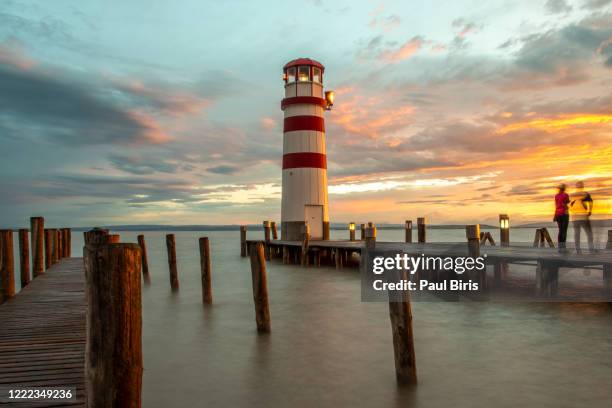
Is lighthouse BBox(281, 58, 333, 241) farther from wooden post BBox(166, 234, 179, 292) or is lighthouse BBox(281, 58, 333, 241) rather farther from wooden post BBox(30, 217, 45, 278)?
wooden post BBox(30, 217, 45, 278)

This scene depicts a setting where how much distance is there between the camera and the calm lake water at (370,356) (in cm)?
629

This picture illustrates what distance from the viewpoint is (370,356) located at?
8.14 meters

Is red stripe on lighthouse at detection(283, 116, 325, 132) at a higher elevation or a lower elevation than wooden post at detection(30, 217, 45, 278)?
higher

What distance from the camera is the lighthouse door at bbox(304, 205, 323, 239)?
2298 cm

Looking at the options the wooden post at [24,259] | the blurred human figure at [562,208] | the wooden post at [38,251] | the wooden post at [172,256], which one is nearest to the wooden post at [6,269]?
the wooden post at [24,259]

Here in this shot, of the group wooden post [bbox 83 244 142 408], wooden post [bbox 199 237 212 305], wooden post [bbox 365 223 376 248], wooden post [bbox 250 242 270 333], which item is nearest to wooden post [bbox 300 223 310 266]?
wooden post [bbox 365 223 376 248]

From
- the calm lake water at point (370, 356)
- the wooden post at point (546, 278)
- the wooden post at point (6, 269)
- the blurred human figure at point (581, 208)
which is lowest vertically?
the calm lake water at point (370, 356)

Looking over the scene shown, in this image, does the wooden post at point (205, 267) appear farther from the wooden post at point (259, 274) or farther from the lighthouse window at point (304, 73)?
the lighthouse window at point (304, 73)

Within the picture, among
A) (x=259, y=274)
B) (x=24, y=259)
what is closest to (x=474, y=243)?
(x=259, y=274)

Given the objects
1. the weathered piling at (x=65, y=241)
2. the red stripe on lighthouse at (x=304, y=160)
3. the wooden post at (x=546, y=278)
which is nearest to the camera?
the wooden post at (x=546, y=278)

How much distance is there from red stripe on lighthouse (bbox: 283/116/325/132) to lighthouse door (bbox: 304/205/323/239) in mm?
3836

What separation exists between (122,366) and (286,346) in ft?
19.6

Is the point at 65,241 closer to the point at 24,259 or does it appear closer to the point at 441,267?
the point at 24,259

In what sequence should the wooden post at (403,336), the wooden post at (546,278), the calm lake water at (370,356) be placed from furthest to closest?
the wooden post at (546,278)
the calm lake water at (370,356)
the wooden post at (403,336)
